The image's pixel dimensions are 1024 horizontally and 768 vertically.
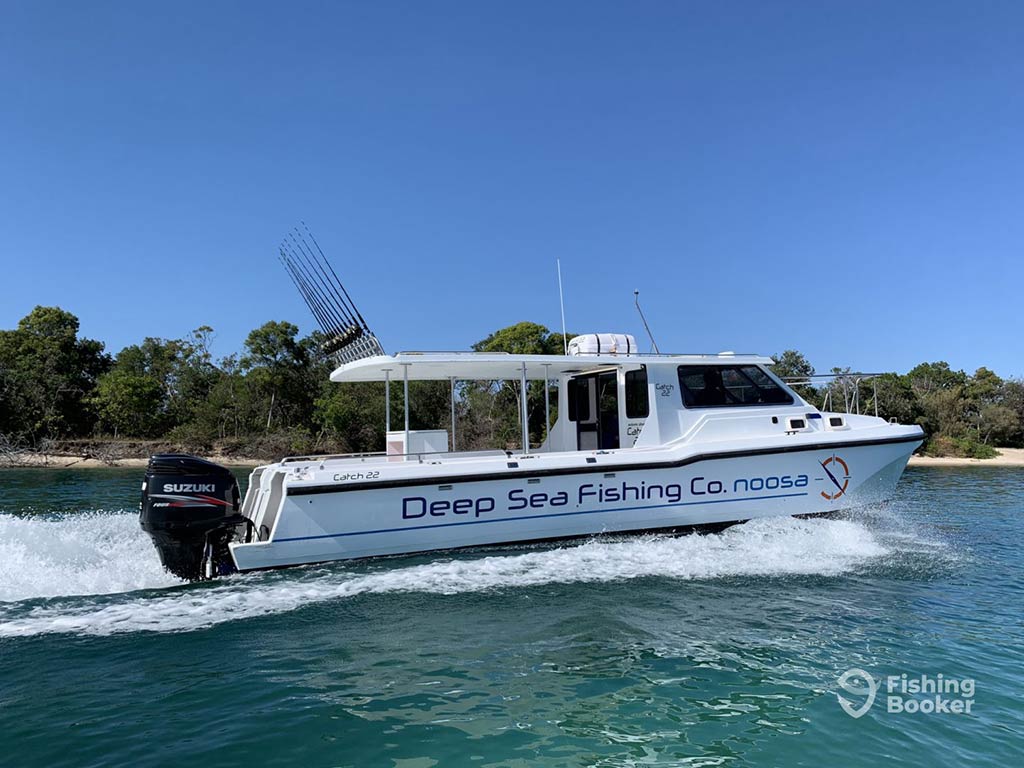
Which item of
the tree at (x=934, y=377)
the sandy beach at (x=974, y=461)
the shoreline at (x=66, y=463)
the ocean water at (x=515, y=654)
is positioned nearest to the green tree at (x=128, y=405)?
the shoreline at (x=66, y=463)

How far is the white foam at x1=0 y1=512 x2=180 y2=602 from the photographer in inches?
266

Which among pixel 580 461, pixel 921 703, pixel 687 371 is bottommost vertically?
pixel 921 703

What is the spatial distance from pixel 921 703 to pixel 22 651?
6498 mm

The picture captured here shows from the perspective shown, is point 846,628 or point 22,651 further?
point 846,628

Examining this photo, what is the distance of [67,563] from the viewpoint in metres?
7.18

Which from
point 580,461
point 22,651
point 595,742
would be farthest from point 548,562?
point 22,651

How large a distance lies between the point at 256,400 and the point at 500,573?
3129 cm

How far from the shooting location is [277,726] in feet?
13.5

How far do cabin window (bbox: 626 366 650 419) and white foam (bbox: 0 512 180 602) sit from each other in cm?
630

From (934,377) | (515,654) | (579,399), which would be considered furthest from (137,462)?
(934,377)

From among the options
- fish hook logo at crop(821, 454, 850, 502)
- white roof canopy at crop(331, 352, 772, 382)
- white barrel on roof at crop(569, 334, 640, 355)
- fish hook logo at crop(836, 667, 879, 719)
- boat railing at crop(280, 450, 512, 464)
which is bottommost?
fish hook logo at crop(836, 667, 879, 719)

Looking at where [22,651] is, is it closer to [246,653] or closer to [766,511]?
[246,653]

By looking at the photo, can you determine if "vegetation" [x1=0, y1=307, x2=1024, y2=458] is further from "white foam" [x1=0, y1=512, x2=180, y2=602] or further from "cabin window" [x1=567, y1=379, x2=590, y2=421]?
"white foam" [x1=0, y1=512, x2=180, y2=602]

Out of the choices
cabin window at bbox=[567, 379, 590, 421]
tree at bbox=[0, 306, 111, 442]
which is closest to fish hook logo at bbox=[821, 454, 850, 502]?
Result: cabin window at bbox=[567, 379, 590, 421]
